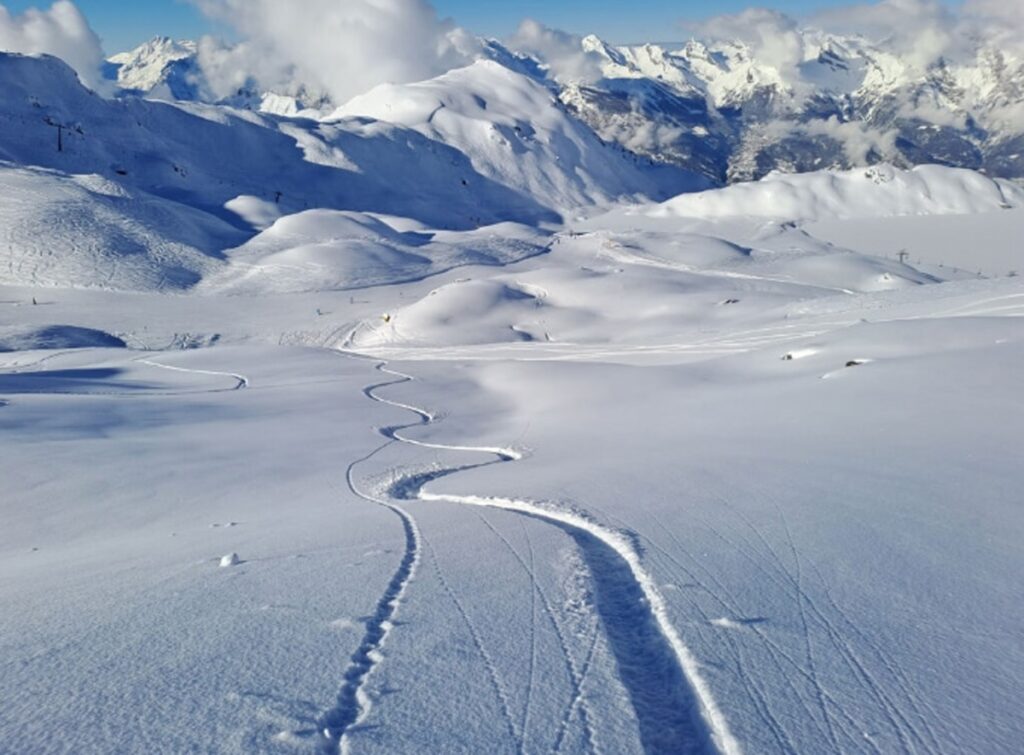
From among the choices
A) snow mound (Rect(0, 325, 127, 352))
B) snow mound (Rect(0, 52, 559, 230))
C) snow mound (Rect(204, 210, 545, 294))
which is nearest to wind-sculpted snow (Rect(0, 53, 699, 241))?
snow mound (Rect(0, 52, 559, 230))

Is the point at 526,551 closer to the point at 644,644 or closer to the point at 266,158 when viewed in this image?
the point at 644,644

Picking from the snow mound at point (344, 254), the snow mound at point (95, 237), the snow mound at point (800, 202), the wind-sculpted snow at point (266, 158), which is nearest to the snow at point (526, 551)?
the snow mound at point (95, 237)

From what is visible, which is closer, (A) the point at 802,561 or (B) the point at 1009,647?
(B) the point at 1009,647

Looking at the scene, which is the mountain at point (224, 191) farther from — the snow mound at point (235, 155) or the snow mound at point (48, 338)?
the snow mound at point (48, 338)

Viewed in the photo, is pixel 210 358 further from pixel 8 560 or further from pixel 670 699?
pixel 670 699

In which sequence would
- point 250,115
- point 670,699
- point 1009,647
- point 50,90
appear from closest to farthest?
→ point 670,699
point 1009,647
point 50,90
point 250,115

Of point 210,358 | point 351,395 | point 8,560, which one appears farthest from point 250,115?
point 8,560
